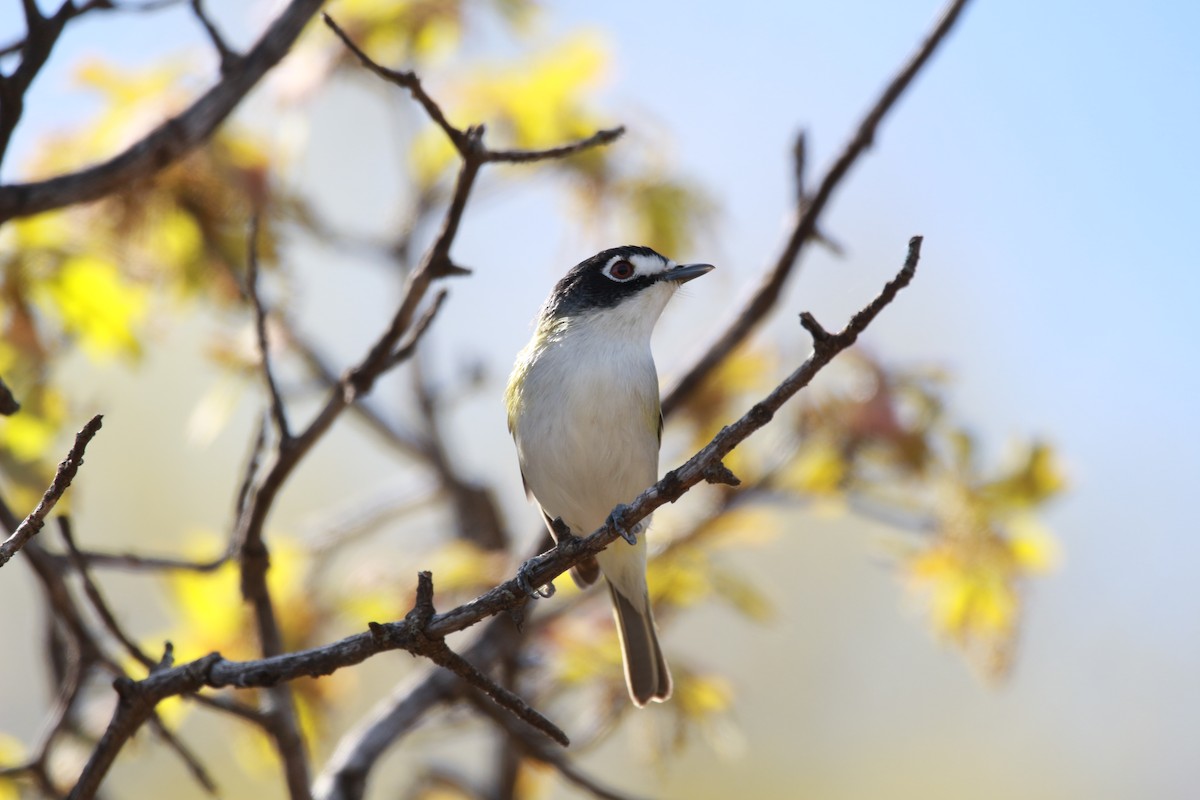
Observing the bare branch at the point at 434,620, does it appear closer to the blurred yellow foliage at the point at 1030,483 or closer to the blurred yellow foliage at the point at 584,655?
the blurred yellow foliage at the point at 584,655

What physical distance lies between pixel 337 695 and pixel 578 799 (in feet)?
18.6

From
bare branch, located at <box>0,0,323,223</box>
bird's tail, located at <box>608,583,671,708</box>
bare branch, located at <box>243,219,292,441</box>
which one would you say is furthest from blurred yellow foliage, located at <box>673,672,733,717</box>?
bare branch, located at <box>0,0,323,223</box>

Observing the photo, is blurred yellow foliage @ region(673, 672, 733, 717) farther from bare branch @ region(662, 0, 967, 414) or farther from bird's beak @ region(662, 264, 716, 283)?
bird's beak @ region(662, 264, 716, 283)

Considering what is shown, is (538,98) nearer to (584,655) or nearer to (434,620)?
(584,655)

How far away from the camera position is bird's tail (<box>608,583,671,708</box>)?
4062 millimetres

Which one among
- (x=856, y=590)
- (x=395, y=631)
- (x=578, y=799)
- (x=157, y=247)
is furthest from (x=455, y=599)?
(x=856, y=590)

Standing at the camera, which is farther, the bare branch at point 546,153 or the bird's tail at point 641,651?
the bird's tail at point 641,651

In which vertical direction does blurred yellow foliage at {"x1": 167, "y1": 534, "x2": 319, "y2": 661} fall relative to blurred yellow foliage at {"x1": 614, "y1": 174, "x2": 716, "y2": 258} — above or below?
below

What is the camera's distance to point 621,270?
4.31 meters

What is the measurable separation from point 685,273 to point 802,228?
1.40 ft

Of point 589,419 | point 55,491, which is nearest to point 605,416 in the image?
point 589,419

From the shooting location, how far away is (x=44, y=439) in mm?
4020

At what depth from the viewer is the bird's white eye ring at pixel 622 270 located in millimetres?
4301

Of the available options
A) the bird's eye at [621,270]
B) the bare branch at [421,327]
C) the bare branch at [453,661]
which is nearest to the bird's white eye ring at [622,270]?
the bird's eye at [621,270]
